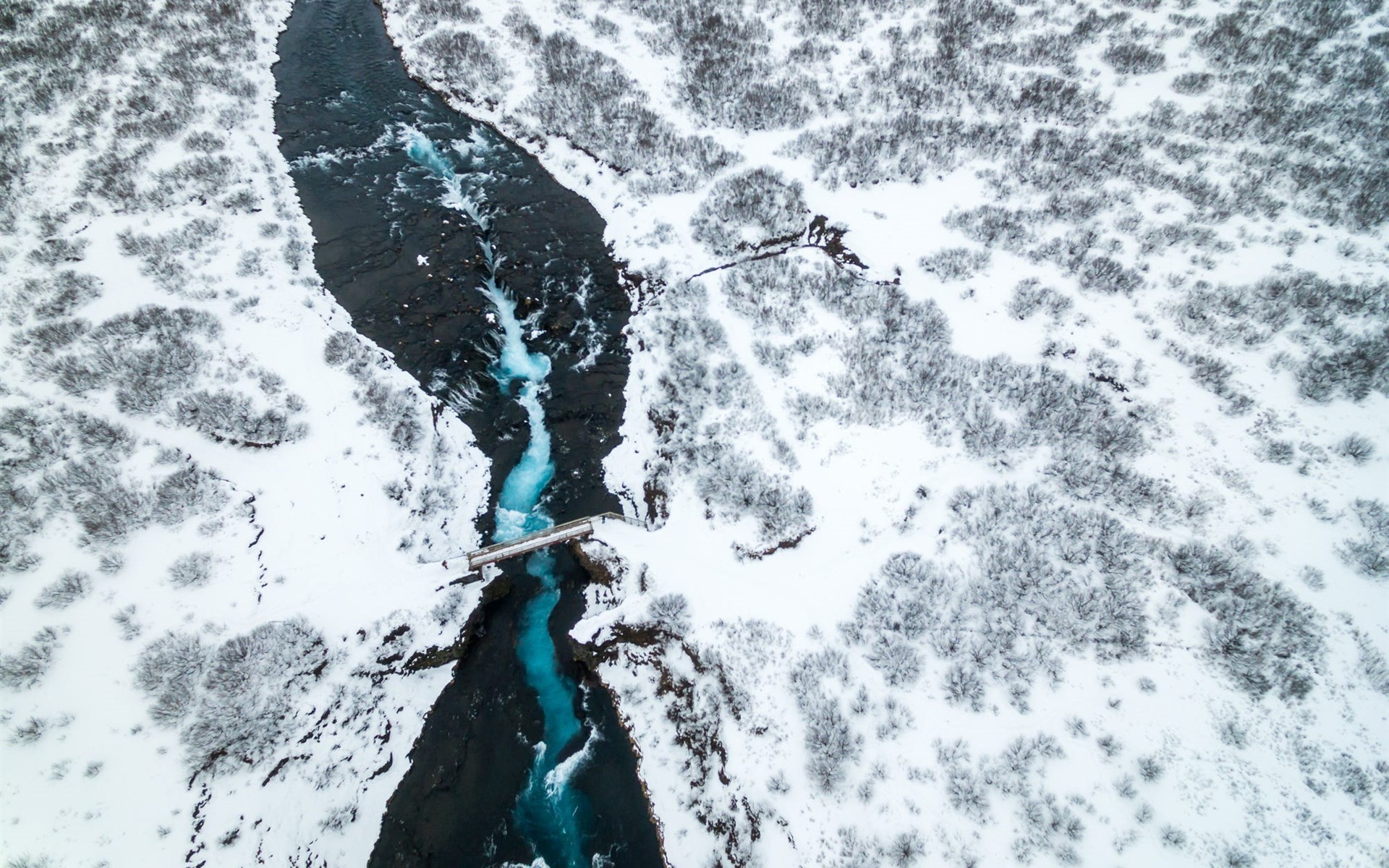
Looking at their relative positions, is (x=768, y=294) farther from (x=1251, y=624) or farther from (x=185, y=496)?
(x=185, y=496)

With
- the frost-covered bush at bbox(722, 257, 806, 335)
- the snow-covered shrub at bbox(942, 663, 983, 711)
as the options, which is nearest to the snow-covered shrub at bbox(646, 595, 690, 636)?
the snow-covered shrub at bbox(942, 663, 983, 711)

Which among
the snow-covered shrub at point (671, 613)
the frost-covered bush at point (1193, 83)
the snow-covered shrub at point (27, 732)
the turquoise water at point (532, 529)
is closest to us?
the snow-covered shrub at point (27, 732)

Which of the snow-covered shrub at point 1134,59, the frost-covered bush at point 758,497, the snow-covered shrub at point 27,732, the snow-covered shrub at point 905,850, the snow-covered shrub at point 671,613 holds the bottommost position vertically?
the snow-covered shrub at point 905,850

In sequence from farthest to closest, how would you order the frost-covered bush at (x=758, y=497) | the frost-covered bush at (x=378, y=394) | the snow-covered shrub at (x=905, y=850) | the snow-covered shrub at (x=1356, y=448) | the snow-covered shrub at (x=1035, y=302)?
the snow-covered shrub at (x=1035, y=302)
the frost-covered bush at (x=378, y=394)
the frost-covered bush at (x=758, y=497)
the snow-covered shrub at (x=1356, y=448)
the snow-covered shrub at (x=905, y=850)

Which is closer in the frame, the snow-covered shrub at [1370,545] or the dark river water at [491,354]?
the dark river water at [491,354]

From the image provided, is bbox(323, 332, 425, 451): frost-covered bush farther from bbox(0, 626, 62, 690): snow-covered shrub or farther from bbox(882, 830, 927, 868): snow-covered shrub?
bbox(882, 830, 927, 868): snow-covered shrub

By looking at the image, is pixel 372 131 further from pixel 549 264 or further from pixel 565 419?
pixel 565 419

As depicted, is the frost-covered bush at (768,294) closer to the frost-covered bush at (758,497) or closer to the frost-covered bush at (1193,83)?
the frost-covered bush at (758,497)

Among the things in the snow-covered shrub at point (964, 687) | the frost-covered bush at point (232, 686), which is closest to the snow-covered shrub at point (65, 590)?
the frost-covered bush at point (232, 686)
